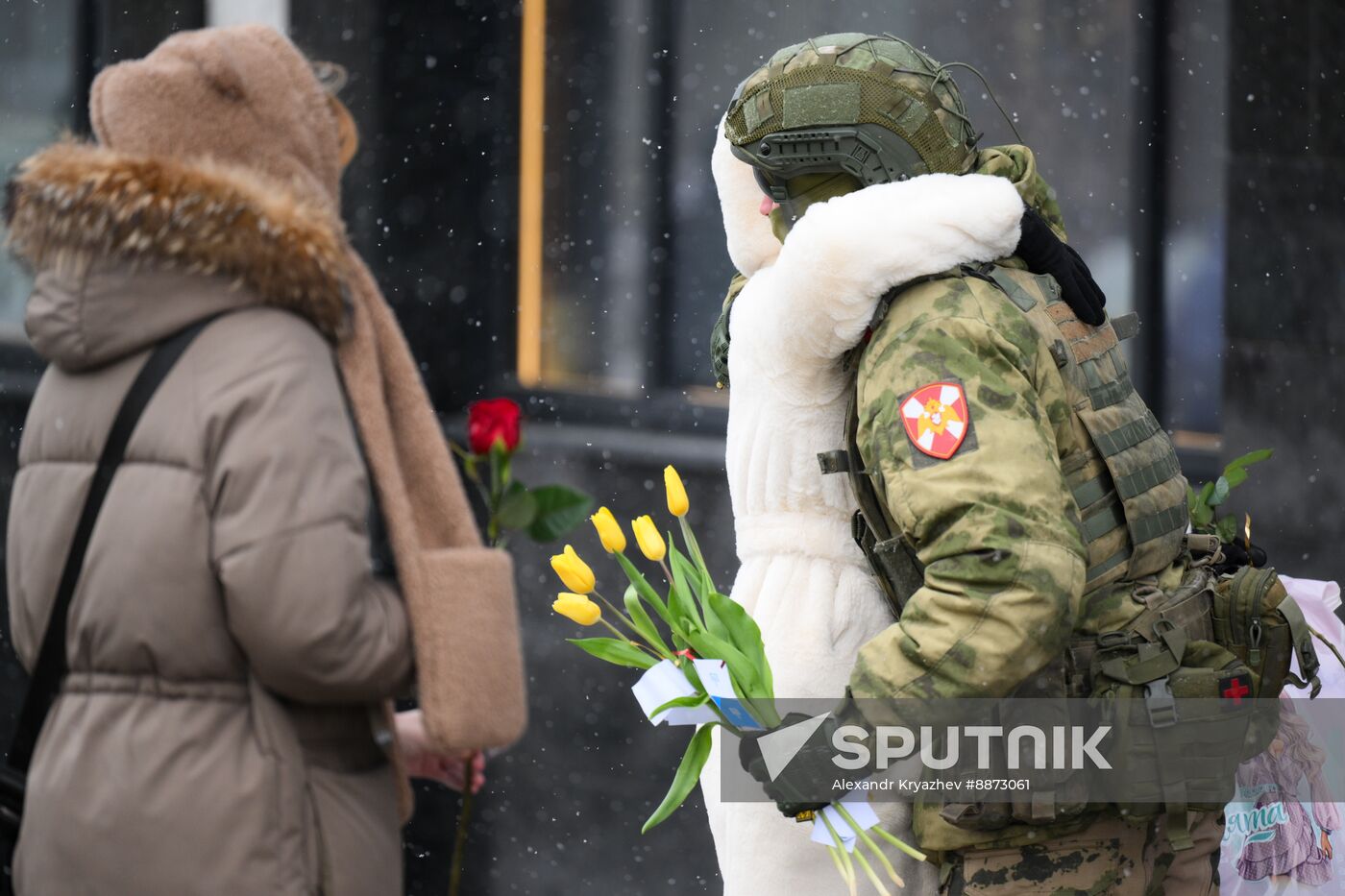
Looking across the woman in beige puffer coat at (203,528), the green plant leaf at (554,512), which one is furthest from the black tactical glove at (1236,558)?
the woman in beige puffer coat at (203,528)

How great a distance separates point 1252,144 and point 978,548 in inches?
110

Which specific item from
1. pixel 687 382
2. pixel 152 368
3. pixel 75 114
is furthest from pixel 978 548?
pixel 75 114

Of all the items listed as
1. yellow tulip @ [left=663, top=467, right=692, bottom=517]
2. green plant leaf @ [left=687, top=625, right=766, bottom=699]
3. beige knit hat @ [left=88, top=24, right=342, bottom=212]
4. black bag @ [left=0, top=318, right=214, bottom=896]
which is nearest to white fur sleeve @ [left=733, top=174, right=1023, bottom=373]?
yellow tulip @ [left=663, top=467, right=692, bottom=517]

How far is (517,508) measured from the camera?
2541 mm

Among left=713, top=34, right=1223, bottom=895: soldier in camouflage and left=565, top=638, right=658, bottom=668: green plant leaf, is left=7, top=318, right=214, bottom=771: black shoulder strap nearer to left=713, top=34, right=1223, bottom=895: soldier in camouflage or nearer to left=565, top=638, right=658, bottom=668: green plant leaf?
left=565, top=638, right=658, bottom=668: green plant leaf

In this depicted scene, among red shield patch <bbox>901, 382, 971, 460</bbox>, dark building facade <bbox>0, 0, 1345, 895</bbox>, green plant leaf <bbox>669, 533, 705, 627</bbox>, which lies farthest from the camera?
dark building facade <bbox>0, 0, 1345, 895</bbox>

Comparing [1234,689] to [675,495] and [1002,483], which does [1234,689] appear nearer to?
[1002,483]

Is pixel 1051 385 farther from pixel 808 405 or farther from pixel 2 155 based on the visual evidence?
pixel 2 155

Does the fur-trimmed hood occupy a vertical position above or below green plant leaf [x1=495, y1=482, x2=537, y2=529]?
above

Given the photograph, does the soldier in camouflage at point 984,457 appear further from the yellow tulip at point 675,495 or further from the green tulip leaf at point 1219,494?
the green tulip leaf at point 1219,494

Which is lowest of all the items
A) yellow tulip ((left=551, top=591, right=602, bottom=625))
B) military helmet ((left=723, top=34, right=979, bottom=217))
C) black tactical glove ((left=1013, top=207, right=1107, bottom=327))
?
yellow tulip ((left=551, top=591, right=602, bottom=625))

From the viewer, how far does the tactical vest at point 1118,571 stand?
2.81m

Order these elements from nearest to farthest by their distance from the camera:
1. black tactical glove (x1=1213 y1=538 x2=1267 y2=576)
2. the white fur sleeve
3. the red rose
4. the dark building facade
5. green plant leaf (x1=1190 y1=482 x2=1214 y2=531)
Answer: the red rose → the white fur sleeve → black tactical glove (x1=1213 y1=538 x2=1267 y2=576) → green plant leaf (x1=1190 y1=482 x2=1214 y2=531) → the dark building facade

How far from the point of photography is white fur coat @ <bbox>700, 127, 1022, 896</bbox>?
9.08ft
